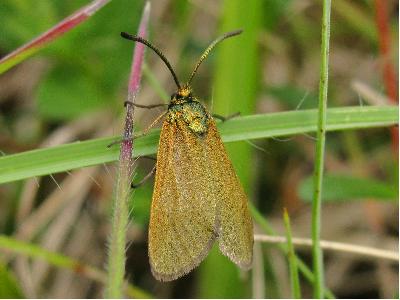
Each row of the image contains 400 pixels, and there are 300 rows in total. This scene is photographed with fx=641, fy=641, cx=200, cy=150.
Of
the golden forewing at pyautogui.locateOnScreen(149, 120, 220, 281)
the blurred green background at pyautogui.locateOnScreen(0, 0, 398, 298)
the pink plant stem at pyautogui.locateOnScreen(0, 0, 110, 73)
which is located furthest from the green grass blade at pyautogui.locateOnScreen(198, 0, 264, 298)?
the pink plant stem at pyautogui.locateOnScreen(0, 0, 110, 73)

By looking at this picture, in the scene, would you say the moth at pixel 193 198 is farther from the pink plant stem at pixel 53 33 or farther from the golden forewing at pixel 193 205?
the pink plant stem at pixel 53 33

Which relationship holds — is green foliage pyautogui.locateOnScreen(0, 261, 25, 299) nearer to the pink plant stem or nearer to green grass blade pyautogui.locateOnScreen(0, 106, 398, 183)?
green grass blade pyautogui.locateOnScreen(0, 106, 398, 183)

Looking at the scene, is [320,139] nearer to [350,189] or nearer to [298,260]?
[298,260]

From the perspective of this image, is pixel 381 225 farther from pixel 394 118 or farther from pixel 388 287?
pixel 394 118

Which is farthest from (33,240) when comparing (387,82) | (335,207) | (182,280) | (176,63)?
(387,82)

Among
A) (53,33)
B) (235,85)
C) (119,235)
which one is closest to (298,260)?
(235,85)

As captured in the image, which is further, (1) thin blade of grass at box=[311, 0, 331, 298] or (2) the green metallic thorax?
(2) the green metallic thorax
